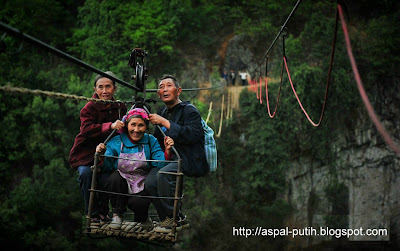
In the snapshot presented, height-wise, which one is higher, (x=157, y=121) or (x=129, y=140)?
(x=157, y=121)

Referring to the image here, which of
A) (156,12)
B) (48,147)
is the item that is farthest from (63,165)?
(156,12)

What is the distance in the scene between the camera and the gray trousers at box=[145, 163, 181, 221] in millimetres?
2830

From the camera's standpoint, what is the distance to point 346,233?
15.1 meters

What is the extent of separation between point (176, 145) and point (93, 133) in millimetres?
612

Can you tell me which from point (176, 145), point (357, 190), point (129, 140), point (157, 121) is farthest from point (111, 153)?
point (357, 190)

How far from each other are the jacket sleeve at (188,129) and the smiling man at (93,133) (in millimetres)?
385

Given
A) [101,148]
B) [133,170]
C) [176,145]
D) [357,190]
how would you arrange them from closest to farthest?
[101,148] → [133,170] → [176,145] → [357,190]

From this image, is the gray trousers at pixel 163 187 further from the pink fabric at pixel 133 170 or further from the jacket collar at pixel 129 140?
the jacket collar at pixel 129 140

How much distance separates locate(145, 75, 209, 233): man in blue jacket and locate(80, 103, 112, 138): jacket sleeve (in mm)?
365

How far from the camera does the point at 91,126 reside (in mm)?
3061

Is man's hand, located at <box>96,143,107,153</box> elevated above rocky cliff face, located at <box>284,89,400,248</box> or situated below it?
above

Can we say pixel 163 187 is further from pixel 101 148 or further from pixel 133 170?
pixel 101 148

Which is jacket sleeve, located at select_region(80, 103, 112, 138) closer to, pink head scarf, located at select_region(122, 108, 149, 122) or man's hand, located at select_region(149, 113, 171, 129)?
pink head scarf, located at select_region(122, 108, 149, 122)

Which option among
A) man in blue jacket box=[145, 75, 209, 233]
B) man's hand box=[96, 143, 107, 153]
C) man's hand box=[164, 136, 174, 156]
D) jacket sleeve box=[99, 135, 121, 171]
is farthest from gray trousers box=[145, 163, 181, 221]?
man's hand box=[96, 143, 107, 153]
